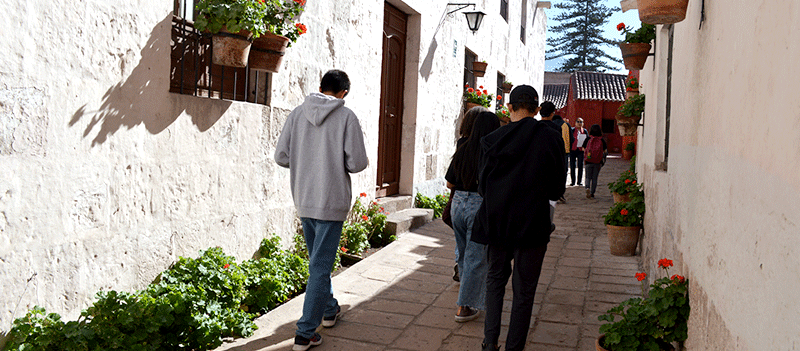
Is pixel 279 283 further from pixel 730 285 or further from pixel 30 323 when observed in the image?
pixel 730 285

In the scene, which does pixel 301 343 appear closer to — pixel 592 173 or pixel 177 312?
pixel 177 312

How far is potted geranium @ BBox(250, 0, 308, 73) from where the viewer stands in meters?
4.71

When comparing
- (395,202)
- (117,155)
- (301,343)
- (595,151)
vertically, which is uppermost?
(595,151)

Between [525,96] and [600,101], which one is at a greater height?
[600,101]

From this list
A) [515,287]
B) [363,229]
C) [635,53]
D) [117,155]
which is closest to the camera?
[515,287]

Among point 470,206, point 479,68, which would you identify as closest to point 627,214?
point 470,206

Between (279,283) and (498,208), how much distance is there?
1.95 metres

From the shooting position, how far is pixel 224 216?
4.85 metres

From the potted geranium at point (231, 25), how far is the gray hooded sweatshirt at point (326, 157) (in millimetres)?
913

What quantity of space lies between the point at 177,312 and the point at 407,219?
428cm

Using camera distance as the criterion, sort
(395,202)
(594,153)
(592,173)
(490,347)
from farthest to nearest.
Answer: (592,173)
(594,153)
(395,202)
(490,347)

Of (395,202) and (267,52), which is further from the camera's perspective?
(395,202)

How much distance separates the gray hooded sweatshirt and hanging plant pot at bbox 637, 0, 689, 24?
1770 millimetres

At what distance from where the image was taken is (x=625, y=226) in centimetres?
691
